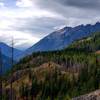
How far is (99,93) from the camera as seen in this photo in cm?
12219

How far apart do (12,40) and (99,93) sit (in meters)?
39.9

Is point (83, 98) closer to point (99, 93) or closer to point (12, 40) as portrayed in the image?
point (99, 93)

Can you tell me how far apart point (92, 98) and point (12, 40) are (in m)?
39.0

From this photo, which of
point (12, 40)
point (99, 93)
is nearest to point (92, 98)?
point (99, 93)

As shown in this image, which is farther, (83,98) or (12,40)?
(83,98)

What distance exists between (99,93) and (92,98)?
2.92 meters

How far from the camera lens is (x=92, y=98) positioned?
12206cm

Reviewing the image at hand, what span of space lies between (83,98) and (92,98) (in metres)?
5.15

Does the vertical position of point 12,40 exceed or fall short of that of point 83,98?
A: it exceeds it

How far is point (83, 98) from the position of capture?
126 metres

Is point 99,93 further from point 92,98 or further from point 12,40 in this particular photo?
point 12,40

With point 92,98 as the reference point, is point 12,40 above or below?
above

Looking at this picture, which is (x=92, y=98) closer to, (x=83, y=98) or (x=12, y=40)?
(x=83, y=98)

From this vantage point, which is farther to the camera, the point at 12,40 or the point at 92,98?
the point at 92,98
